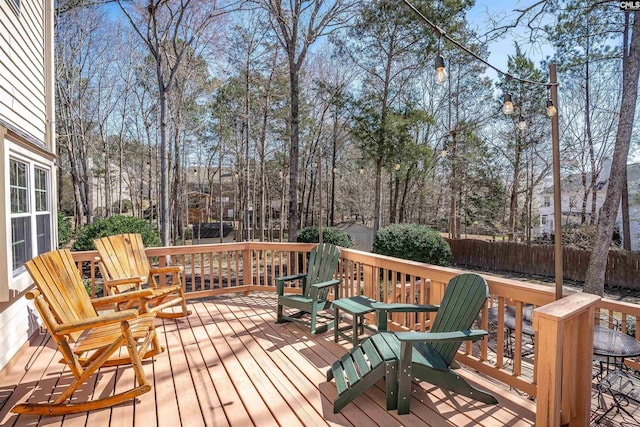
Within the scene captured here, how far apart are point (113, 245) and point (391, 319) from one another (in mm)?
3111

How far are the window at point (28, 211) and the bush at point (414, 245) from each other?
6299 millimetres

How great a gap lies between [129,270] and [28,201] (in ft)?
3.87

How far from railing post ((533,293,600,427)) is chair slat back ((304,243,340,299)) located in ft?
6.82

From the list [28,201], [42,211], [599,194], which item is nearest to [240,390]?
[28,201]

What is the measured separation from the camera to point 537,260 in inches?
480

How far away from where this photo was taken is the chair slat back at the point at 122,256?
3564mm

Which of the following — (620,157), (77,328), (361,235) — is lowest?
(361,235)

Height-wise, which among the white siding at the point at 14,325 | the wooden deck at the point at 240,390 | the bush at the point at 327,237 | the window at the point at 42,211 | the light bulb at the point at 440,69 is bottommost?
the wooden deck at the point at 240,390

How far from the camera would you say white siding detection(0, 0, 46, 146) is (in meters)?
3.18

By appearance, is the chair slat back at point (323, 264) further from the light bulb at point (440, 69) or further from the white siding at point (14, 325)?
the white siding at point (14, 325)

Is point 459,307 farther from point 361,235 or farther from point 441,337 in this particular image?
point 361,235

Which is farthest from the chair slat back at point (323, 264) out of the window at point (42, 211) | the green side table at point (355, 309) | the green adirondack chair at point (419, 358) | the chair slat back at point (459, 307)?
the window at point (42, 211)

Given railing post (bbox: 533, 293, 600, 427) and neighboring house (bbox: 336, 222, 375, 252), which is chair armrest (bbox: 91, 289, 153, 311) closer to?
railing post (bbox: 533, 293, 600, 427)

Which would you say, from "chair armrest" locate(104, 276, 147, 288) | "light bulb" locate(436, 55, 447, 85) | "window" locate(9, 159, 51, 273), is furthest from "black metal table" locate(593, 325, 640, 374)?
"window" locate(9, 159, 51, 273)
